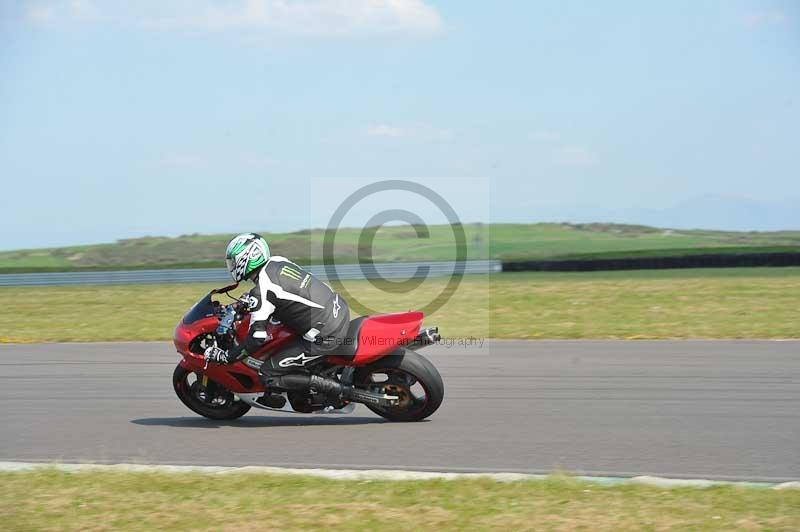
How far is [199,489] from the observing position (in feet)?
18.4

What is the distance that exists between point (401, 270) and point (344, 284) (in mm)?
3008

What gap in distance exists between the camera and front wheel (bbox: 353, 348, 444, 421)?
7719 mm

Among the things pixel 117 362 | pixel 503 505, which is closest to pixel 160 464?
pixel 503 505

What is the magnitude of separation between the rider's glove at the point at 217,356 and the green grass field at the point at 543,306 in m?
7.27

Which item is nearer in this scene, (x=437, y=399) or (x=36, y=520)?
(x=36, y=520)

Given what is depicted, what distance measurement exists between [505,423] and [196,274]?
2272 centimetres

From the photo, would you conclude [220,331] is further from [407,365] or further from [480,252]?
[480,252]

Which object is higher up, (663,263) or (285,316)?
(663,263)

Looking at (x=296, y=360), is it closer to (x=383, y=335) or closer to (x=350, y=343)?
(x=350, y=343)

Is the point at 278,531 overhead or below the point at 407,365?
below

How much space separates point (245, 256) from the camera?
7.68 meters

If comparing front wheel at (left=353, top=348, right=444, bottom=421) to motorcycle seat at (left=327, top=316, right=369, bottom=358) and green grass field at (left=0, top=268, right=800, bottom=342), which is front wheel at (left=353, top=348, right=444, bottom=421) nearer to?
motorcycle seat at (left=327, top=316, right=369, bottom=358)

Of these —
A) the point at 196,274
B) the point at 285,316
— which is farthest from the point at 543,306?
the point at 196,274

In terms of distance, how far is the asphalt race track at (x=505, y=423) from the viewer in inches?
258
